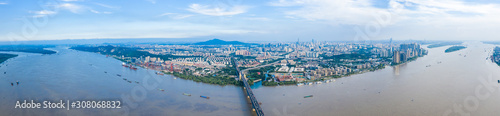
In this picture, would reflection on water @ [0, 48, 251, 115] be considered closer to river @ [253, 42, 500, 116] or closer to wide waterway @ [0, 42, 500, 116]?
wide waterway @ [0, 42, 500, 116]

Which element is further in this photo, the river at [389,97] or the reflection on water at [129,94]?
the reflection on water at [129,94]

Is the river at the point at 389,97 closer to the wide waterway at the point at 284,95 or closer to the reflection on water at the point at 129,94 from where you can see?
the wide waterway at the point at 284,95

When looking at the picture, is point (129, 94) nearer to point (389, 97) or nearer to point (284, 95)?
point (284, 95)

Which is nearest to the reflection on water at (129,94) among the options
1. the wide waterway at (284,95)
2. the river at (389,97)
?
the wide waterway at (284,95)

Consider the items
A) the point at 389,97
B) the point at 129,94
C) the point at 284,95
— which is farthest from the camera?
the point at 129,94

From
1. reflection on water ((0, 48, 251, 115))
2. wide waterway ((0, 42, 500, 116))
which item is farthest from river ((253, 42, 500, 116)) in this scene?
reflection on water ((0, 48, 251, 115))

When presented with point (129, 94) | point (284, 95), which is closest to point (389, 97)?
point (284, 95)

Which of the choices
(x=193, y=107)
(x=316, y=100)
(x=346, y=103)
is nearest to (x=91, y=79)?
(x=193, y=107)

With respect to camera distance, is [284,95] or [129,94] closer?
[284,95]

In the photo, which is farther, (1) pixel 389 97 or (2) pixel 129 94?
(2) pixel 129 94

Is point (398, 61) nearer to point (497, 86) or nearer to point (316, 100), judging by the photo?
point (497, 86)

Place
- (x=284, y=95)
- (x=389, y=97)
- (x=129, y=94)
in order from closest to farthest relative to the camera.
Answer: (x=389, y=97) → (x=284, y=95) → (x=129, y=94)
